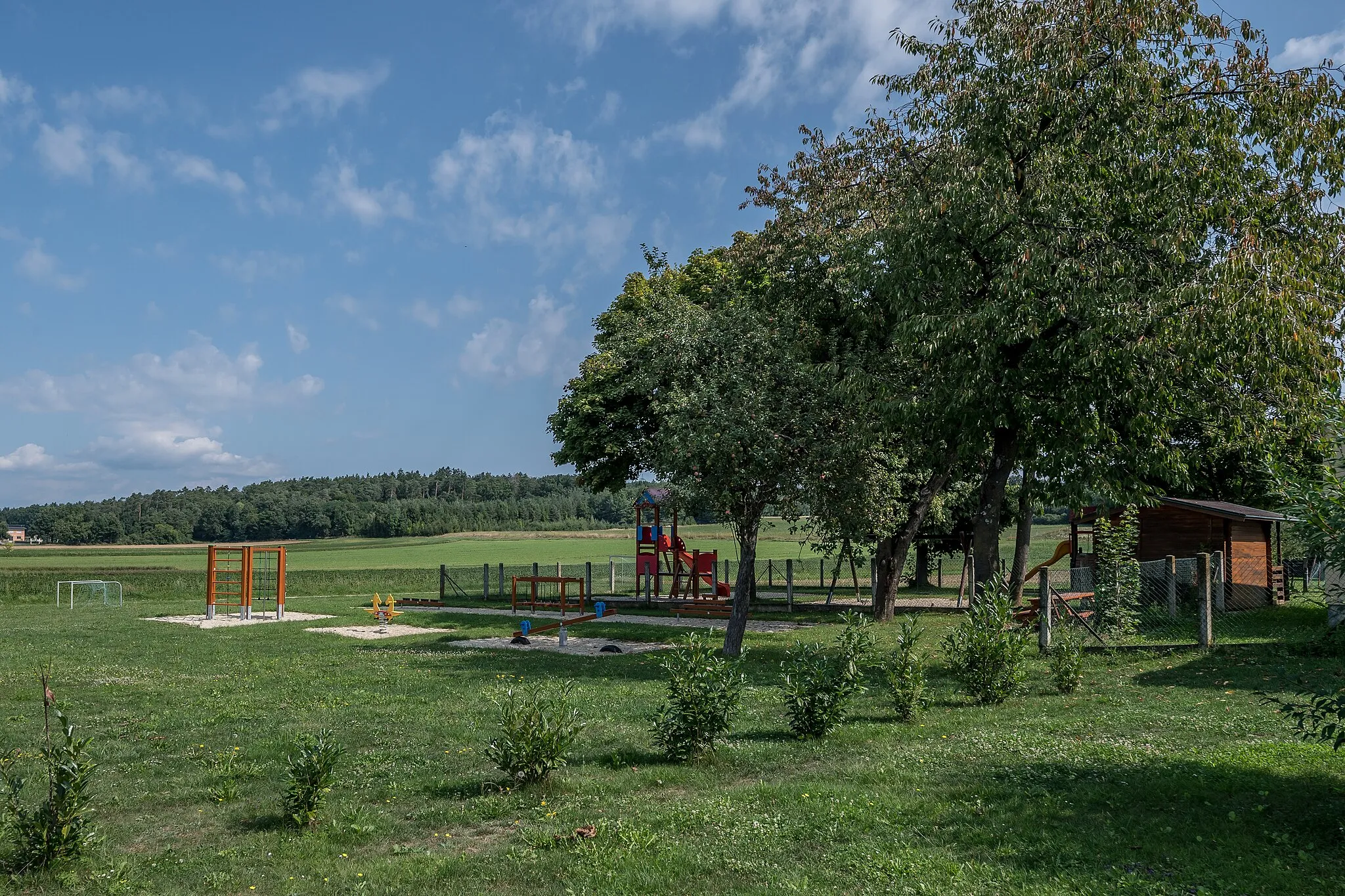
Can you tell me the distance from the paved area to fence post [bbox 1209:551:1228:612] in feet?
31.7

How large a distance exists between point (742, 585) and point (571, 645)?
5.03m

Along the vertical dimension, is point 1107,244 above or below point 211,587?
above

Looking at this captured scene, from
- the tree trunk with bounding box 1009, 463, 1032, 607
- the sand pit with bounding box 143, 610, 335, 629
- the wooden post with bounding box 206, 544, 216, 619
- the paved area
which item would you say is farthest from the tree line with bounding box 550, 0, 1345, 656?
the wooden post with bounding box 206, 544, 216, 619

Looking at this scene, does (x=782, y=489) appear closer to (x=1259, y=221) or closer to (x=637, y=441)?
(x=1259, y=221)

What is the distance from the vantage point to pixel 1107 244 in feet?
47.3

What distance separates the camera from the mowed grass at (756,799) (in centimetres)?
542

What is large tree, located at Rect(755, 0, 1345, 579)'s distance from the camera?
13.8 metres

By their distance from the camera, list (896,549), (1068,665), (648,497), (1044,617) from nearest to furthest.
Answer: (1068,665)
(1044,617)
(896,549)
(648,497)

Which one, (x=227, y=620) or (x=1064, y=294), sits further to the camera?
(x=227, y=620)

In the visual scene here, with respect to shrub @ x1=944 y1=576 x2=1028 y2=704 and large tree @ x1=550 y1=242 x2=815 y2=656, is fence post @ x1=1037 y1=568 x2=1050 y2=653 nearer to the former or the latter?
shrub @ x1=944 y1=576 x2=1028 y2=704

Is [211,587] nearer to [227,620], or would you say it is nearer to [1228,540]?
[227,620]

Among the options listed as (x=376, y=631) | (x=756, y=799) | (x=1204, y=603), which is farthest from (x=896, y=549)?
(x=756, y=799)

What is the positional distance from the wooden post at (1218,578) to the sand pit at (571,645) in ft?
43.2

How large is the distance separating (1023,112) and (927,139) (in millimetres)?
2577
